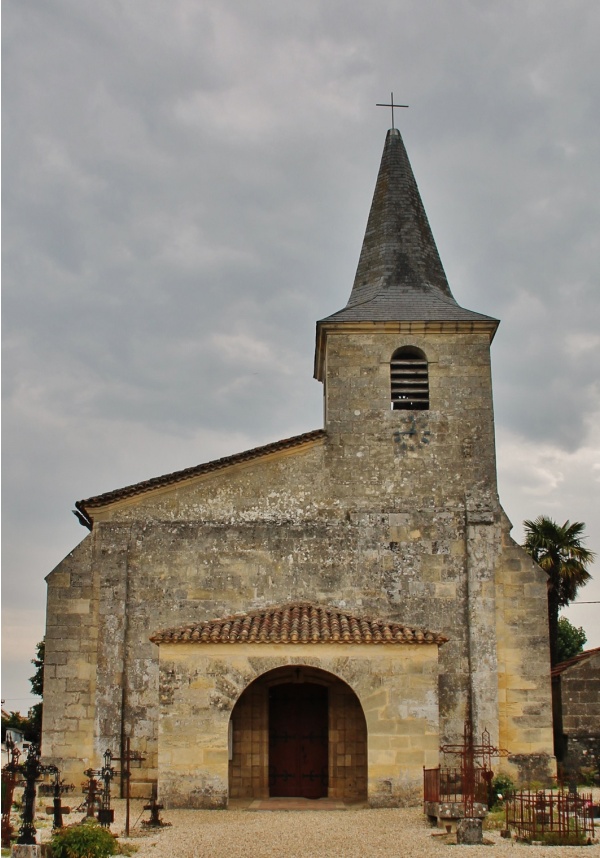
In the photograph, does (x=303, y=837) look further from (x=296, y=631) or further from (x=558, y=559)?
(x=558, y=559)

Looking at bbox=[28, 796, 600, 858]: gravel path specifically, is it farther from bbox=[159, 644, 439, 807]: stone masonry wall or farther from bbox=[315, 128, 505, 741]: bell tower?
bbox=[315, 128, 505, 741]: bell tower

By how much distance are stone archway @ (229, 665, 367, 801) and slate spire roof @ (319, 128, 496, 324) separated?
339 inches

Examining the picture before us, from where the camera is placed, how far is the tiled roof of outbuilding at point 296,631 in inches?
710

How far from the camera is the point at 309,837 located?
13969 millimetres

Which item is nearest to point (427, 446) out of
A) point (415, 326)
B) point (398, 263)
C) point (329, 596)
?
point (415, 326)

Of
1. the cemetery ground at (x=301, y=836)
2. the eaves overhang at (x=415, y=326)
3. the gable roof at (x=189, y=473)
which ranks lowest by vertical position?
the cemetery ground at (x=301, y=836)

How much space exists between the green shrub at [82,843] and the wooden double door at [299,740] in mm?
8138

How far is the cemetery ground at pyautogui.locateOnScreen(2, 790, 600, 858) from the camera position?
12523 mm

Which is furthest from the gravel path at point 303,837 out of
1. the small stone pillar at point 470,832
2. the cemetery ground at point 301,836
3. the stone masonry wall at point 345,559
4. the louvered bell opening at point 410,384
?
the louvered bell opening at point 410,384

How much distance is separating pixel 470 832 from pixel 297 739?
7167mm

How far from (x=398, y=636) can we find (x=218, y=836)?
558 cm

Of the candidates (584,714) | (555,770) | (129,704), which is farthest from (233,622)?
(584,714)

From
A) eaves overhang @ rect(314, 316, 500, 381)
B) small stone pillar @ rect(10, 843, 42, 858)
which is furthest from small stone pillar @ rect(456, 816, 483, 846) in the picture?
eaves overhang @ rect(314, 316, 500, 381)

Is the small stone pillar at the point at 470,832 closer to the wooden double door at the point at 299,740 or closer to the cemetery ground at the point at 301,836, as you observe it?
the cemetery ground at the point at 301,836
